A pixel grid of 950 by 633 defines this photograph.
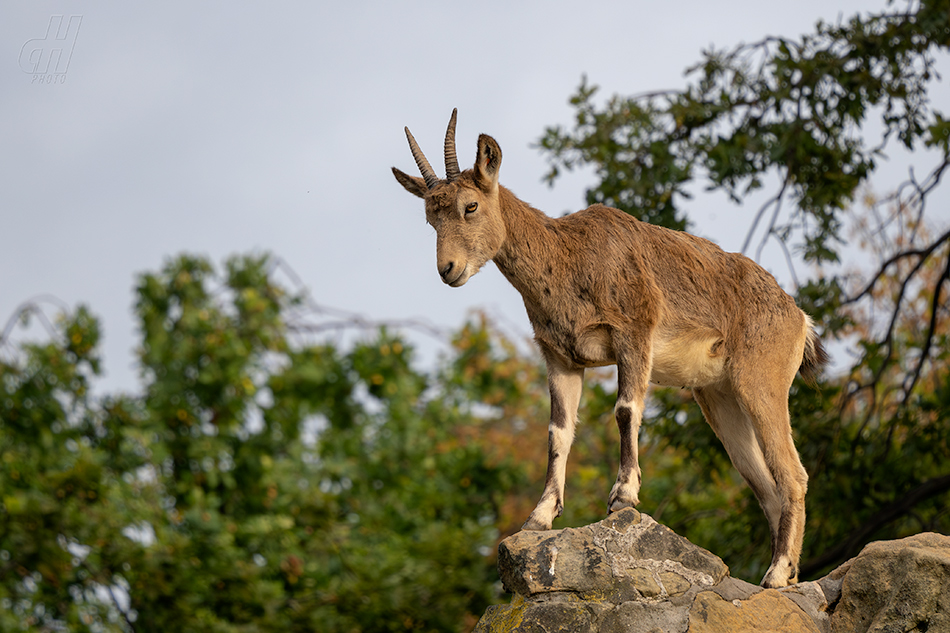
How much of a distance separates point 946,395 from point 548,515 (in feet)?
22.0

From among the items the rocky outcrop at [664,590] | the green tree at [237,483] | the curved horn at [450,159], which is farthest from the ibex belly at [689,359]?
the green tree at [237,483]

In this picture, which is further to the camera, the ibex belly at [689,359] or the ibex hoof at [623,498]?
the ibex belly at [689,359]

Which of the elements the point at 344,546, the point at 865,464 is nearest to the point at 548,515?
the point at 865,464

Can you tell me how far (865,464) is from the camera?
10.7 metres

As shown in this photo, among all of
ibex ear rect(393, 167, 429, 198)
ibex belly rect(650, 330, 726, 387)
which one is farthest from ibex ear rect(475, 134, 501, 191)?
ibex belly rect(650, 330, 726, 387)

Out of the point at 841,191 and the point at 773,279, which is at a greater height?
the point at 841,191

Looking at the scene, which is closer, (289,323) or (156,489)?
(156,489)

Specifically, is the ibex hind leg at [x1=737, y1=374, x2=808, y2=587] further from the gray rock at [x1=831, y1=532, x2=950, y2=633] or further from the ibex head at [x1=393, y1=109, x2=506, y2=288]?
the ibex head at [x1=393, y1=109, x2=506, y2=288]

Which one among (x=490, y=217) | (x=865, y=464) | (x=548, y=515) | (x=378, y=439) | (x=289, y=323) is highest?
(x=289, y=323)

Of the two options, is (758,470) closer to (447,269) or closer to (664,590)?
Answer: (664,590)

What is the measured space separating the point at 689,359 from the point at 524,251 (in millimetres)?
1230

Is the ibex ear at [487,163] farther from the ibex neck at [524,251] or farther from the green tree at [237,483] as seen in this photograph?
the green tree at [237,483]

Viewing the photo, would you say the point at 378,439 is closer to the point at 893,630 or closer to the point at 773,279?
the point at 773,279

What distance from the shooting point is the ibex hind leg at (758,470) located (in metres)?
5.79
